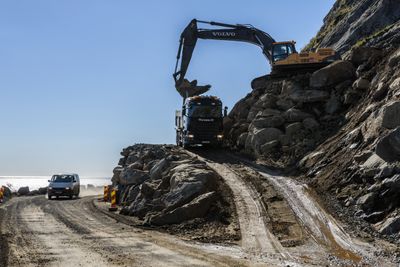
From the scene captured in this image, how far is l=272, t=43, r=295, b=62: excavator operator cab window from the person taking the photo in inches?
1424

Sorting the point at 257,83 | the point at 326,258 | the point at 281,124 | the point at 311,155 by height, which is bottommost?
the point at 326,258

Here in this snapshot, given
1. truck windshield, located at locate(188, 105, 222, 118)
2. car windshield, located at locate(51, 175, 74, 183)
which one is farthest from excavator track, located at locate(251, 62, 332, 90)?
car windshield, located at locate(51, 175, 74, 183)

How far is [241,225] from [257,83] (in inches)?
861

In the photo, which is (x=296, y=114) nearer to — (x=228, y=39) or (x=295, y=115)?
(x=295, y=115)

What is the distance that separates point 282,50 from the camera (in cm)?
3628

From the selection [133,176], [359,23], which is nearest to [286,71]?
[359,23]

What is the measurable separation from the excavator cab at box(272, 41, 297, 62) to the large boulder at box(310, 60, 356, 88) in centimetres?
616

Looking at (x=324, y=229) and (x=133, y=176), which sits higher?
(x=133, y=176)

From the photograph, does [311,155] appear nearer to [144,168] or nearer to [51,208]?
[144,168]

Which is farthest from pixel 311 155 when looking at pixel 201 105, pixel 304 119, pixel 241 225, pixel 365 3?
pixel 365 3

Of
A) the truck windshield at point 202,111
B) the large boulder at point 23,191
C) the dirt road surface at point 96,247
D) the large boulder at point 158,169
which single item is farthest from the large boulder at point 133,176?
the large boulder at point 23,191

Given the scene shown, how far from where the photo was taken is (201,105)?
32438mm

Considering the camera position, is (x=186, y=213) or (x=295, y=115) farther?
(x=295, y=115)

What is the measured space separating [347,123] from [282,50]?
1320 centimetres
